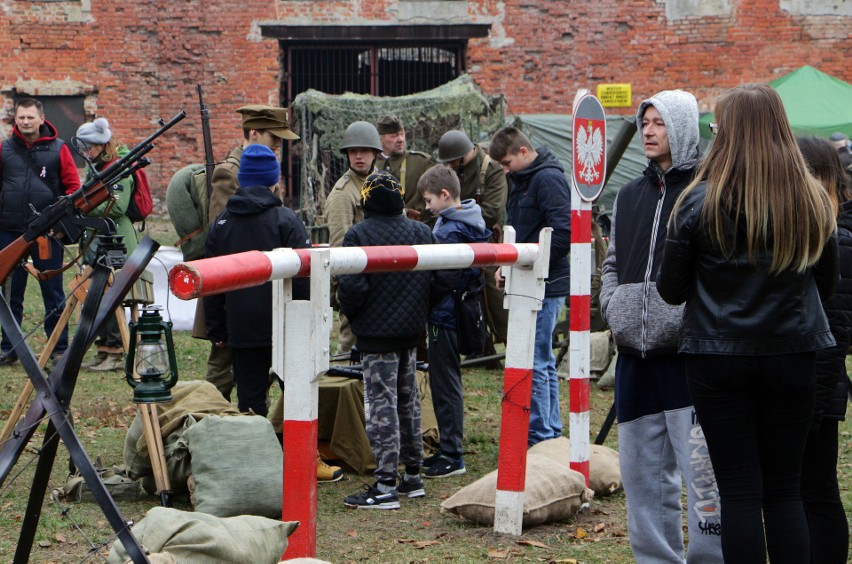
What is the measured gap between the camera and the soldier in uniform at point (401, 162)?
30.3ft

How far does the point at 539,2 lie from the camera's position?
21.7 meters

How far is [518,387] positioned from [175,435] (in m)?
1.86

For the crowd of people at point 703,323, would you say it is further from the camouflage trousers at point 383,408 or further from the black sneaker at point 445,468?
the black sneaker at point 445,468

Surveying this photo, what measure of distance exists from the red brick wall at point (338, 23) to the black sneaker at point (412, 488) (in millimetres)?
16349

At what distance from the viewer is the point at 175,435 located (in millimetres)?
5914

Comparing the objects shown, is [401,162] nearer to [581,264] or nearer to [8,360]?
[8,360]

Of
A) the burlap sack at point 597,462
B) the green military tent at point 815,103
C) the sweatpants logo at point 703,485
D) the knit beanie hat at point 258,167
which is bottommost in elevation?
the burlap sack at point 597,462

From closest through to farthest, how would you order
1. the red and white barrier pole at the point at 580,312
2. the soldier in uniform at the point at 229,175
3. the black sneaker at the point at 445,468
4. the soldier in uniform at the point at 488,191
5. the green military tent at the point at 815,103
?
the red and white barrier pole at the point at 580,312
the black sneaker at the point at 445,468
the soldier in uniform at the point at 229,175
the soldier in uniform at the point at 488,191
the green military tent at the point at 815,103

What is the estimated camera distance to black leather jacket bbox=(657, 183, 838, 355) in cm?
349

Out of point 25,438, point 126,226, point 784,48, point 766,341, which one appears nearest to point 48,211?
point 25,438

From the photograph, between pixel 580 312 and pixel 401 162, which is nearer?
pixel 580 312

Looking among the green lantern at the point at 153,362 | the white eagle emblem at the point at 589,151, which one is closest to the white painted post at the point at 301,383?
the green lantern at the point at 153,362

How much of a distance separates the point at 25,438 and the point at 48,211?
1663 mm

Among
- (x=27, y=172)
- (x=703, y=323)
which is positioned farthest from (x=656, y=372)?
→ (x=27, y=172)
